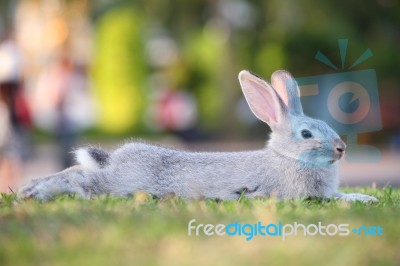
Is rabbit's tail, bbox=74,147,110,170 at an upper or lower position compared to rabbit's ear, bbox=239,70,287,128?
lower

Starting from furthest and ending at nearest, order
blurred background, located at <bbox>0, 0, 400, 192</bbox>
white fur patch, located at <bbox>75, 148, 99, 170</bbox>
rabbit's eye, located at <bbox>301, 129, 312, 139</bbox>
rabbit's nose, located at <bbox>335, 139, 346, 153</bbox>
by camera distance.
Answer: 1. blurred background, located at <bbox>0, 0, 400, 192</bbox>
2. white fur patch, located at <bbox>75, 148, 99, 170</bbox>
3. rabbit's eye, located at <bbox>301, 129, 312, 139</bbox>
4. rabbit's nose, located at <bbox>335, 139, 346, 153</bbox>

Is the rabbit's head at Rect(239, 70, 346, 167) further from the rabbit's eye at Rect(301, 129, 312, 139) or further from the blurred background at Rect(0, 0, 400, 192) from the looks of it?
the blurred background at Rect(0, 0, 400, 192)

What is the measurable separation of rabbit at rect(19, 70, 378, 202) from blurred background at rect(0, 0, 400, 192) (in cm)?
1748

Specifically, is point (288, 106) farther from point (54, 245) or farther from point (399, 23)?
point (399, 23)

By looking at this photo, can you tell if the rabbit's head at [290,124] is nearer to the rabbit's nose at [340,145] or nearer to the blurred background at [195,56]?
the rabbit's nose at [340,145]

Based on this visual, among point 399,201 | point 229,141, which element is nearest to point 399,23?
point 229,141

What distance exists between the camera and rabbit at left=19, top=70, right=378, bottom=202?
19.2 ft

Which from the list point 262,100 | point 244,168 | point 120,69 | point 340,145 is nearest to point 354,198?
point 340,145

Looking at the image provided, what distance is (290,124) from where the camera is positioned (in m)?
5.92

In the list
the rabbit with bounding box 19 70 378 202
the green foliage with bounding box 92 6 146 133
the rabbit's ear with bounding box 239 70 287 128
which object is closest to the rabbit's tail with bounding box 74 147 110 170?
the rabbit with bounding box 19 70 378 202

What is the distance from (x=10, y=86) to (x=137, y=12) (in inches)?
590

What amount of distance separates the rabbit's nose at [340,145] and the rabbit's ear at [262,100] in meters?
0.45

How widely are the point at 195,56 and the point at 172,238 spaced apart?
25382 mm

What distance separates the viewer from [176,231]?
15.4 feet
